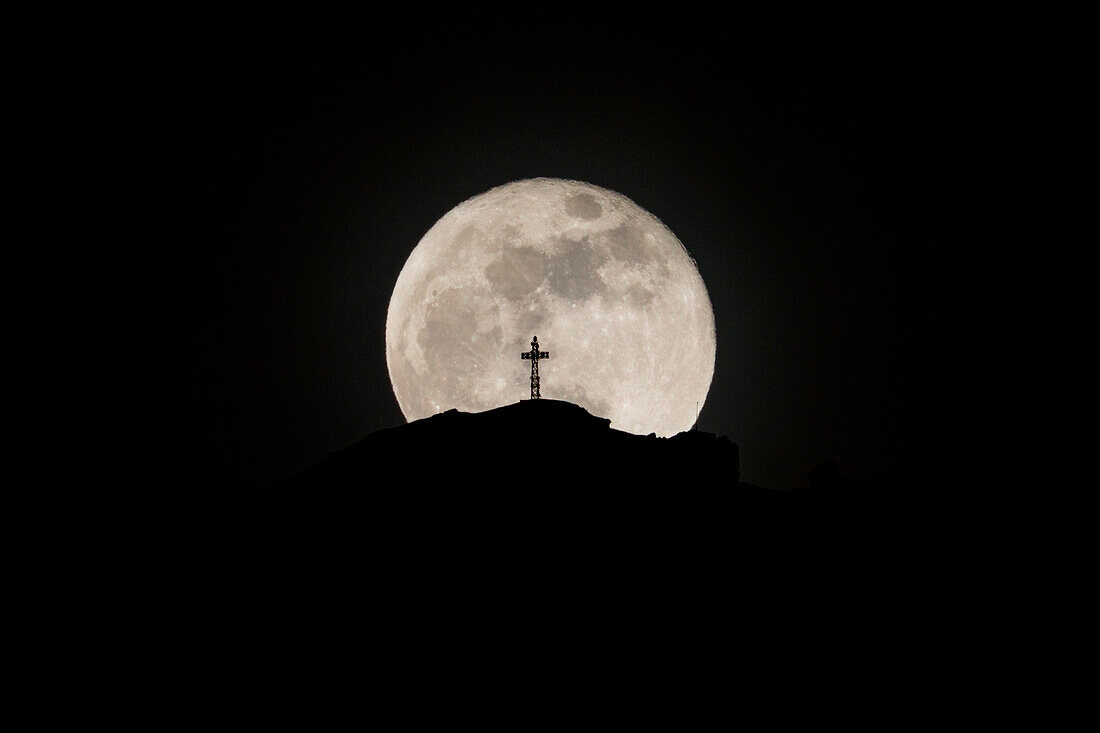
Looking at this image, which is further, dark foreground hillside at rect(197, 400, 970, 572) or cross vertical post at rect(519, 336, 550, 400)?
cross vertical post at rect(519, 336, 550, 400)

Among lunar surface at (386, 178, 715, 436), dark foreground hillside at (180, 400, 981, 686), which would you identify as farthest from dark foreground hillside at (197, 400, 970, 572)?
lunar surface at (386, 178, 715, 436)

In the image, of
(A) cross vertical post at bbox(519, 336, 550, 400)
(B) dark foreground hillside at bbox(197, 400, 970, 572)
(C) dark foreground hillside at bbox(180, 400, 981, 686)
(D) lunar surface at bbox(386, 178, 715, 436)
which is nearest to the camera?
(C) dark foreground hillside at bbox(180, 400, 981, 686)

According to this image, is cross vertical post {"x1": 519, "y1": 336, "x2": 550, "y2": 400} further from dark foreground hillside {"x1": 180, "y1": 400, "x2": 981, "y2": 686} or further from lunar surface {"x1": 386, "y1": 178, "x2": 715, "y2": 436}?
dark foreground hillside {"x1": 180, "y1": 400, "x2": 981, "y2": 686}

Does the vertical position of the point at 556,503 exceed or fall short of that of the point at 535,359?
it falls short

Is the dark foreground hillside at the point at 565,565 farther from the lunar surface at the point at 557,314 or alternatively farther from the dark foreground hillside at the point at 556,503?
the lunar surface at the point at 557,314

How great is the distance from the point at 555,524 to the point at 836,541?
6617mm

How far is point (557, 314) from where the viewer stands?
31.0 m

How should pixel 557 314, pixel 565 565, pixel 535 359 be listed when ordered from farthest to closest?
1. pixel 557 314
2. pixel 535 359
3. pixel 565 565

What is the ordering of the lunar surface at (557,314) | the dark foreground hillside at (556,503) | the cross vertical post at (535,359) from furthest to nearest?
1. the lunar surface at (557,314)
2. the cross vertical post at (535,359)
3. the dark foreground hillside at (556,503)

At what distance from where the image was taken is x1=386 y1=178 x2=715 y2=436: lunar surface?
1208 inches

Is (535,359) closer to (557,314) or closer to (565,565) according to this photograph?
(557,314)

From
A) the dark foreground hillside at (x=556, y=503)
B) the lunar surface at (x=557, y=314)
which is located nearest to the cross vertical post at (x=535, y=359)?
the lunar surface at (x=557, y=314)

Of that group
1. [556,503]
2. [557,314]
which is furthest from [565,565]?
[557,314]

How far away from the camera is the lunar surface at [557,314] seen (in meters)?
30.7
